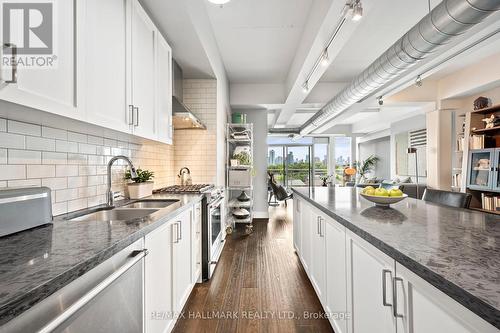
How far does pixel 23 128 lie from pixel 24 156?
142mm

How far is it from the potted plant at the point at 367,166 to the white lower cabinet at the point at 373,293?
8436 millimetres

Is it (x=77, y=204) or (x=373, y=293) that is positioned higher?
(x=77, y=204)

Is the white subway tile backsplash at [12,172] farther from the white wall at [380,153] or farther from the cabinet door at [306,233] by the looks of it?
the white wall at [380,153]

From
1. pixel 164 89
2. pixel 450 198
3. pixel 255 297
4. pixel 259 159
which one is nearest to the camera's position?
pixel 450 198

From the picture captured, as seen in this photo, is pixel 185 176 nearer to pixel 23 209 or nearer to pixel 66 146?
pixel 66 146

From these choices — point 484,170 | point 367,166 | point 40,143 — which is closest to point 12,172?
point 40,143

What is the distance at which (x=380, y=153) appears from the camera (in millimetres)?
9203

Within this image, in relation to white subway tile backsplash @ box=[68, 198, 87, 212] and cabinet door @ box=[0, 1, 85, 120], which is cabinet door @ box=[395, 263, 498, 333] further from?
white subway tile backsplash @ box=[68, 198, 87, 212]

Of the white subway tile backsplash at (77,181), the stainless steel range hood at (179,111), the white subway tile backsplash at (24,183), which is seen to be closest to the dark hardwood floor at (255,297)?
the white subway tile backsplash at (77,181)

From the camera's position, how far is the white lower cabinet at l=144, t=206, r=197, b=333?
1214 millimetres

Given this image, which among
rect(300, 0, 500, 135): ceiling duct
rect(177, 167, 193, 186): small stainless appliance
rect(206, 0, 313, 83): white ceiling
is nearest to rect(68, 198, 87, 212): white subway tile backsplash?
rect(177, 167, 193, 186): small stainless appliance

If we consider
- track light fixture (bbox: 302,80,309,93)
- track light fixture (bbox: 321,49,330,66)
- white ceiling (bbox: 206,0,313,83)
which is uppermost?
white ceiling (bbox: 206,0,313,83)

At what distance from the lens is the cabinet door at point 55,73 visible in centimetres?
83

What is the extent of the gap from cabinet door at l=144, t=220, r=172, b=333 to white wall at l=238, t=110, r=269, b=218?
3993 mm
